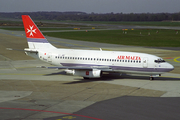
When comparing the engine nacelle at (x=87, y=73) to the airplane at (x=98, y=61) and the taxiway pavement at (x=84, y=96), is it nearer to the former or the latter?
the airplane at (x=98, y=61)

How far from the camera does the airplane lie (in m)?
37.8

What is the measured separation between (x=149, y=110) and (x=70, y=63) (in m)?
19.1

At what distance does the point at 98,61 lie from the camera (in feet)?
130

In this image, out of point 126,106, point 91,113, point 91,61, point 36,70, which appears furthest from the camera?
point 36,70

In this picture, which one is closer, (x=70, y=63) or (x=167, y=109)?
(x=167, y=109)

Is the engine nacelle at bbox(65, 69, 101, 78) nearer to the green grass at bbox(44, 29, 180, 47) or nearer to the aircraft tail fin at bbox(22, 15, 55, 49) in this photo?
the aircraft tail fin at bbox(22, 15, 55, 49)

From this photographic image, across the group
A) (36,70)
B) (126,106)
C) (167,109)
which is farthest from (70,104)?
(36,70)

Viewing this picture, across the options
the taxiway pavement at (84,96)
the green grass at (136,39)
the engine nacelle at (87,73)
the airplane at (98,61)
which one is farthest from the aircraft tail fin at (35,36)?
the green grass at (136,39)

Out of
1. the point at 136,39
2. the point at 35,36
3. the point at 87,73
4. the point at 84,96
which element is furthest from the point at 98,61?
the point at 136,39

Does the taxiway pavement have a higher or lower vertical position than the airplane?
lower

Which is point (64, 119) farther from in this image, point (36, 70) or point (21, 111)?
point (36, 70)

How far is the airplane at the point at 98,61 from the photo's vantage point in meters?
37.8

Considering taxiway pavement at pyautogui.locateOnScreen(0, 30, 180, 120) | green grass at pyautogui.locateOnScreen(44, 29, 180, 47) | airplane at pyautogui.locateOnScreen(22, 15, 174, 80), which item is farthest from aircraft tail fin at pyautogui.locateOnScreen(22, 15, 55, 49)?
green grass at pyautogui.locateOnScreen(44, 29, 180, 47)

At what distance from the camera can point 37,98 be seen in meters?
29.1
